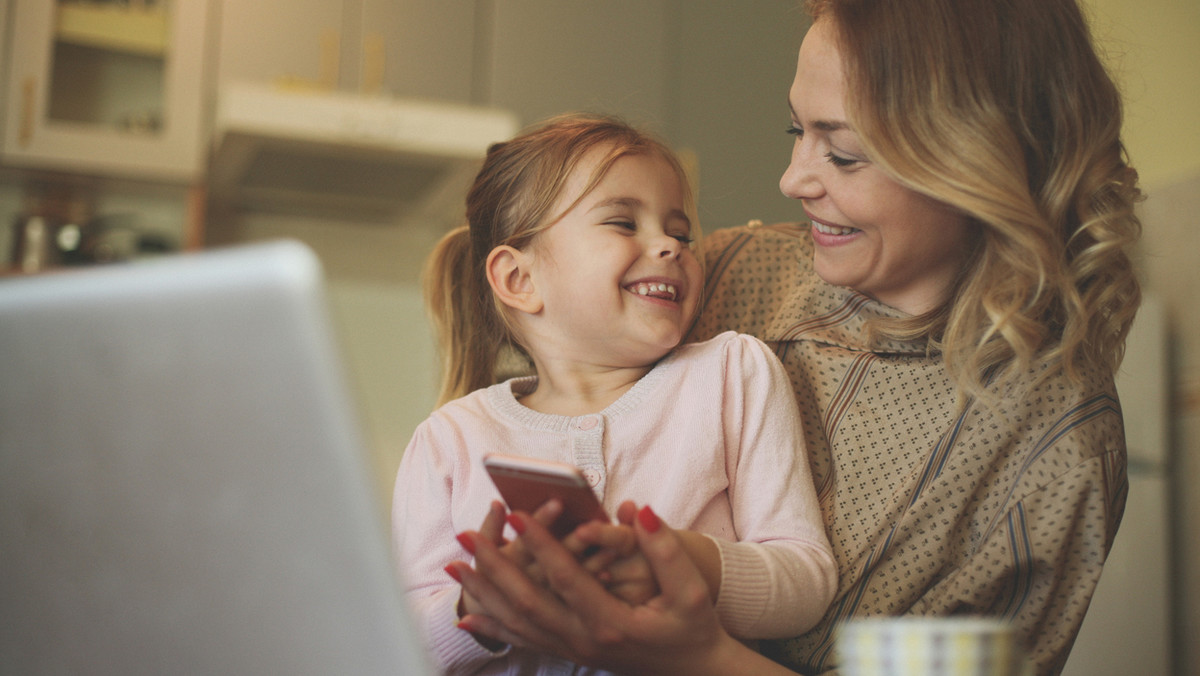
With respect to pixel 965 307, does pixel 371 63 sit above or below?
above

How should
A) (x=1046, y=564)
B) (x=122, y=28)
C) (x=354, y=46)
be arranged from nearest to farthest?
(x=1046, y=564), (x=122, y=28), (x=354, y=46)

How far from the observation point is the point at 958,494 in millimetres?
1029

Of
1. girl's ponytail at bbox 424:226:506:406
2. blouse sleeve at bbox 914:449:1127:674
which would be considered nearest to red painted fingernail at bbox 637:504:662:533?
blouse sleeve at bbox 914:449:1127:674

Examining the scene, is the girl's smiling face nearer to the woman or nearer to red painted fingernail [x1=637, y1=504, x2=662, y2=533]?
the woman

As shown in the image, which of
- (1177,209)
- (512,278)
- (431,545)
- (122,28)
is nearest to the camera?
(431,545)

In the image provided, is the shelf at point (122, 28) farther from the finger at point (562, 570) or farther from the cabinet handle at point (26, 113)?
the finger at point (562, 570)

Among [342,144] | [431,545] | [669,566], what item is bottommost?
[431,545]

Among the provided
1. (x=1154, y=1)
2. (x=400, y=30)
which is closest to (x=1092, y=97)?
(x=1154, y=1)

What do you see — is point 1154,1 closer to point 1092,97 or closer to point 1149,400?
point 1149,400

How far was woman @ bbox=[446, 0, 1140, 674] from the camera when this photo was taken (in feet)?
3.31

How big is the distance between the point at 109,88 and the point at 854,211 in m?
2.63

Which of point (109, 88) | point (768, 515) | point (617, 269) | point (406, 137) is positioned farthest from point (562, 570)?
point (109, 88)

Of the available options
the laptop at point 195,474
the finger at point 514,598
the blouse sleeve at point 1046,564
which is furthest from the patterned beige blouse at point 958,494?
the laptop at point 195,474

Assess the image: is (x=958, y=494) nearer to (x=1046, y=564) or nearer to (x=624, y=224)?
(x=1046, y=564)
